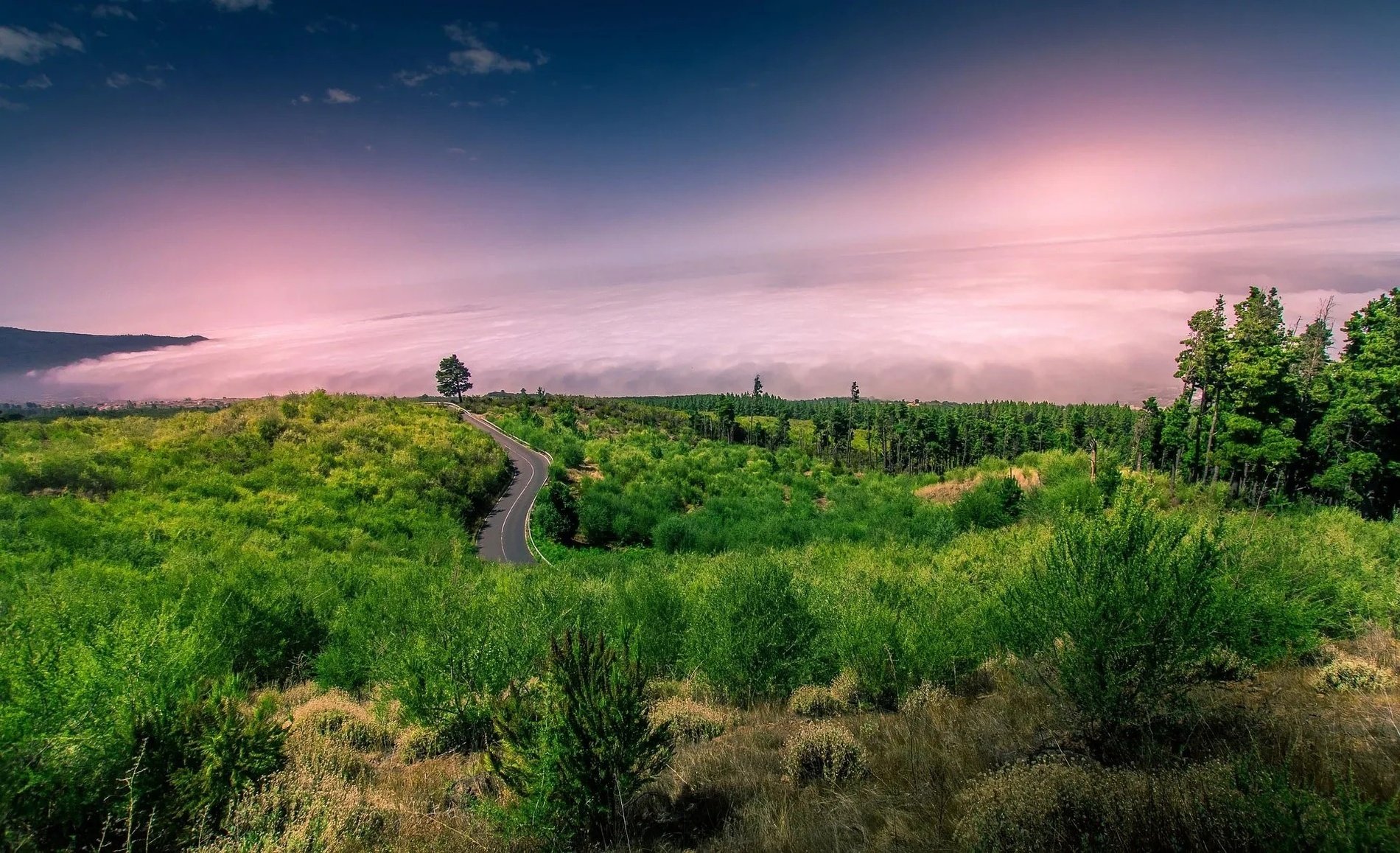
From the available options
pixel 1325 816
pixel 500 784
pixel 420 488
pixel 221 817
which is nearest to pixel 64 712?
pixel 221 817

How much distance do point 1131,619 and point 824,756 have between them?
414 centimetres

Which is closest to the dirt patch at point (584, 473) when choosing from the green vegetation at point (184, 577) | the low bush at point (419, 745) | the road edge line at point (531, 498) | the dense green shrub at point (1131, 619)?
the road edge line at point (531, 498)

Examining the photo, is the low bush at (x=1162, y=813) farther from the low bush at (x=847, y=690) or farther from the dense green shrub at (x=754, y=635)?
the dense green shrub at (x=754, y=635)

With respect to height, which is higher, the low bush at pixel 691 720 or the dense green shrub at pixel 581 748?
the dense green shrub at pixel 581 748

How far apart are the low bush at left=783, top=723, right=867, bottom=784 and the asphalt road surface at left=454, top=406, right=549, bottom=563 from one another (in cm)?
2360

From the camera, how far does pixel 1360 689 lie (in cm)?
779

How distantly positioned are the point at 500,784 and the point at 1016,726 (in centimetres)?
717

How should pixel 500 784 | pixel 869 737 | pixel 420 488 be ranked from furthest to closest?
1. pixel 420 488
2. pixel 869 737
3. pixel 500 784

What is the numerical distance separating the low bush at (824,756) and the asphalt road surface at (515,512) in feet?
77.4

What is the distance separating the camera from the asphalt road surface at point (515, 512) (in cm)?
3038

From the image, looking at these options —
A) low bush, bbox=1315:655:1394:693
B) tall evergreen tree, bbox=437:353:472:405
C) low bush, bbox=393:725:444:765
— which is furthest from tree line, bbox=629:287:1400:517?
tall evergreen tree, bbox=437:353:472:405

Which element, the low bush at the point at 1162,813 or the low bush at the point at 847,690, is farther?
the low bush at the point at 847,690

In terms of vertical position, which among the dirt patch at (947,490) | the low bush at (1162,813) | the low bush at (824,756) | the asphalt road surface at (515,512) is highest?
the low bush at (1162,813)

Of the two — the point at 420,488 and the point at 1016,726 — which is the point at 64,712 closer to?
the point at 1016,726
